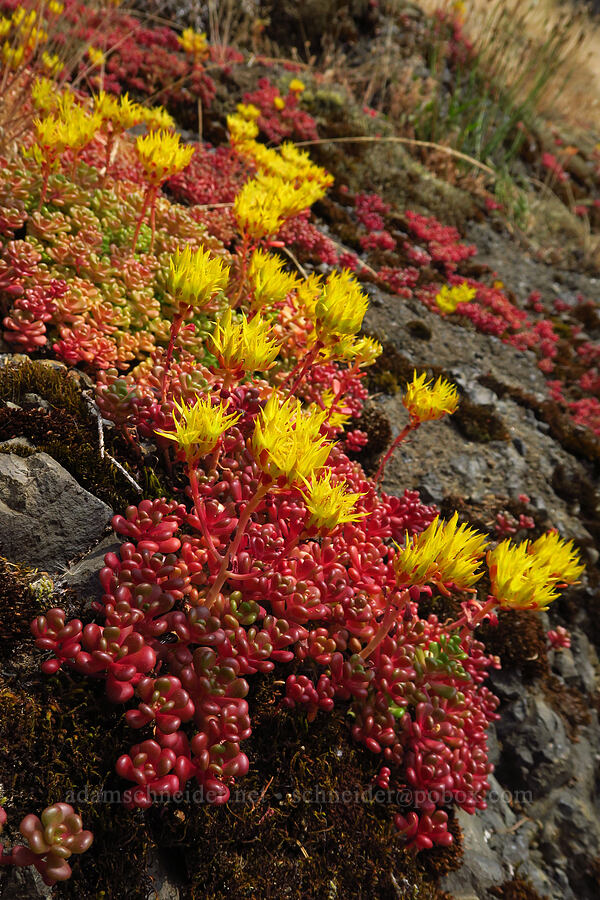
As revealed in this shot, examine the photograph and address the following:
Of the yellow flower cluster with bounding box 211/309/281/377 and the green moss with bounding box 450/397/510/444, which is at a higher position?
the yellow flower cluster with bounding box 211/309/281/377

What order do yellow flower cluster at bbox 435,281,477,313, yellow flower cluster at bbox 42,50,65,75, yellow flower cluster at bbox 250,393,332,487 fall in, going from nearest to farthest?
yellow flower cluster at bbox 250,393,332,487
yellow flower cluster at bbox 42,50,65,75
yellow flower cluster at bbox 435,281,477,313

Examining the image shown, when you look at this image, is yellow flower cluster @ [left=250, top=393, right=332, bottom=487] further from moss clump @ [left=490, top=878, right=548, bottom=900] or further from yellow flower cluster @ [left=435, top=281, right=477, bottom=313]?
yellow flower cluster @ [left=435, top=281, right=477, bottom=313]

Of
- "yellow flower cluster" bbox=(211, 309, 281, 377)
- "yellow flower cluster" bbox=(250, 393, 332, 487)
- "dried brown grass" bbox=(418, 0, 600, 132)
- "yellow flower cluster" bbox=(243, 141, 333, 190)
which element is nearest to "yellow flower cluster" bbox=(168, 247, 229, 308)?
"yellow flower cluster" bbox=(211, 309, 281, 377)

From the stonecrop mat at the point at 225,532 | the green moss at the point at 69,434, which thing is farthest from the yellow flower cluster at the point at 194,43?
the green moss at the point at 69,434

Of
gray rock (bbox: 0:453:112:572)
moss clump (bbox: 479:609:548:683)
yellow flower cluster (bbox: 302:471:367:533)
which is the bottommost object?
moss clump (bbox: 479:609:548:683)

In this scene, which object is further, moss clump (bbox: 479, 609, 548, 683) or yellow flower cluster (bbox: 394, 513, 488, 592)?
moss clump (bbox: 479, 609, 548, 683)

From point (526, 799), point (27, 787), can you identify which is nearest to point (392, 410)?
point (526, 799)

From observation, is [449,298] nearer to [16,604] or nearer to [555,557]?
[555,557]

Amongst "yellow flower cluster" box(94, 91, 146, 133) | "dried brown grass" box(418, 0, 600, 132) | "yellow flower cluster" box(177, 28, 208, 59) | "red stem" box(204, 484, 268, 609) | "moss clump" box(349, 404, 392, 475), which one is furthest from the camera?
"dried brown grass" box(418, 0, 600, 132)
